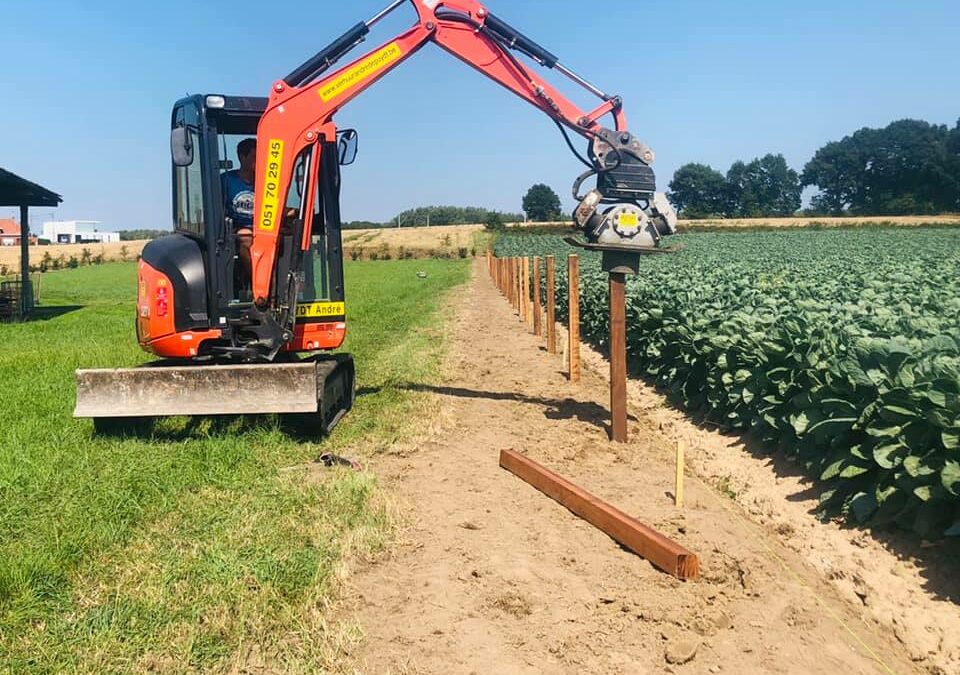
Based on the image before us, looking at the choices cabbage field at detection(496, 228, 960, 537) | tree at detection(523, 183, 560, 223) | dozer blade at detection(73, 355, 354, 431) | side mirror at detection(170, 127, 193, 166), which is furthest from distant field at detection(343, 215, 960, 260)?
dozer blade at detection(73, 355, 354, 431)

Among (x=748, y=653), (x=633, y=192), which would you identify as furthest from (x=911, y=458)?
(x=633, y=192)

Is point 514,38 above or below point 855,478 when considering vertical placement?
above

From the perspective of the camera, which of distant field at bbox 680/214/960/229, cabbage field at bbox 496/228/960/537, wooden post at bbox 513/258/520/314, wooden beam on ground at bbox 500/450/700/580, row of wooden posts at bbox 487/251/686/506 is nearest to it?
wooden beam on ground at bbox 500/450/700/580

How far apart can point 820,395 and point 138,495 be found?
5.08 meters

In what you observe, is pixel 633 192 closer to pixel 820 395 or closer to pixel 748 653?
pixel 820 395

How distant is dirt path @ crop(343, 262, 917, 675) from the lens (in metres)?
3.82

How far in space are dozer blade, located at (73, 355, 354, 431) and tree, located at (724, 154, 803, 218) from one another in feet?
325

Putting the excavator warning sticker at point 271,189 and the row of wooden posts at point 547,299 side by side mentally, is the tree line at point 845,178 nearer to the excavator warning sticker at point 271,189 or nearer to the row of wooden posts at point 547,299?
the row of wooden posts at point 547,299

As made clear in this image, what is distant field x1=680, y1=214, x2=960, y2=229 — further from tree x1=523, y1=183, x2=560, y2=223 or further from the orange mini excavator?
the orange mini excavator

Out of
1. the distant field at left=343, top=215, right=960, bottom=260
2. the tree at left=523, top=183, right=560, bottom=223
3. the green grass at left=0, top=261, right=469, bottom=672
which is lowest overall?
the green grass at left=0, top=261, right=469, bottom=672

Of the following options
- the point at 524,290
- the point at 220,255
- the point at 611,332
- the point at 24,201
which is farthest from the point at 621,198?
the point at 24,201

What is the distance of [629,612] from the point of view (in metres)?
4.22

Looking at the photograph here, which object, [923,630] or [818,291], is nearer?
[923,630]

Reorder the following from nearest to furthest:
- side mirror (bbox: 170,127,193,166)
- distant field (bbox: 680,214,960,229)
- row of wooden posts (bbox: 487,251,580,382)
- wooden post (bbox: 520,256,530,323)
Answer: side mirror (bbox: 170,127,193,166)
row of wooden posts (bbox: 487,251,580,382)
wooden post (bbox: 520,256,530,323)
distant field (bbox: 680,214,960,229)
